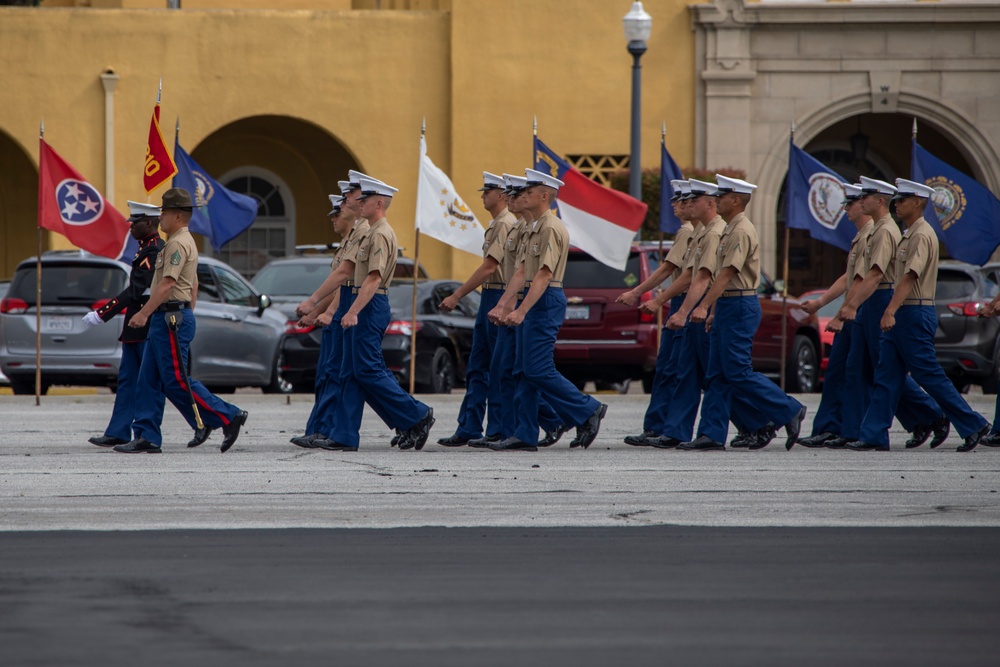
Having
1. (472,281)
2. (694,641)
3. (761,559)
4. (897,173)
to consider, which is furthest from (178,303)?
(897,173)

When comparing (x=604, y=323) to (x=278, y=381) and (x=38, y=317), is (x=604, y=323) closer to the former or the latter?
(x=278, y=381)

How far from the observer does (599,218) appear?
1581 cm

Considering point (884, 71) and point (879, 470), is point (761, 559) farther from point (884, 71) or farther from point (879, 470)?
point (884, 71)

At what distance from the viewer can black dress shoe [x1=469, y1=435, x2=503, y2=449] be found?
1180cm

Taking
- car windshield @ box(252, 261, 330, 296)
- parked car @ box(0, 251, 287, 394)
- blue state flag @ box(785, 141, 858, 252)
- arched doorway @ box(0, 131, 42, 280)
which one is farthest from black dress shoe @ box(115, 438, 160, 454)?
arched doorway @ box(0, 131, 42, 280)

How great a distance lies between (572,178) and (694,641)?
10535 millimetres

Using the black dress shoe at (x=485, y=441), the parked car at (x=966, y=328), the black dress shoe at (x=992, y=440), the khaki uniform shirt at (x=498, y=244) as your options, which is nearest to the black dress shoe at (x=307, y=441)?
the black dress shoe at (x=485, y=441)

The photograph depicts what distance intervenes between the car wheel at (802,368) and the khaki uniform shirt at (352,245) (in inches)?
367

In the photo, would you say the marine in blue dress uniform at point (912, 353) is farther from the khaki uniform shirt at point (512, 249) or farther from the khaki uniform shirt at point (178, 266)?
the khaki uniform shirt at point (178, 266)

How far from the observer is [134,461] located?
35.6 feet

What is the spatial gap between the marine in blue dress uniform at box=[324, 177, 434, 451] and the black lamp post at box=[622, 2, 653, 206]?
1125 cm

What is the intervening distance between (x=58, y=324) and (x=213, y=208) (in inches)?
99.6

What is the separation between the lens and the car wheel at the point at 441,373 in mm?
18266

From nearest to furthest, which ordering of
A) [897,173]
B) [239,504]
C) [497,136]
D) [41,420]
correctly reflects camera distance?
[239,504], [41,420], [497,136], [897,173]
